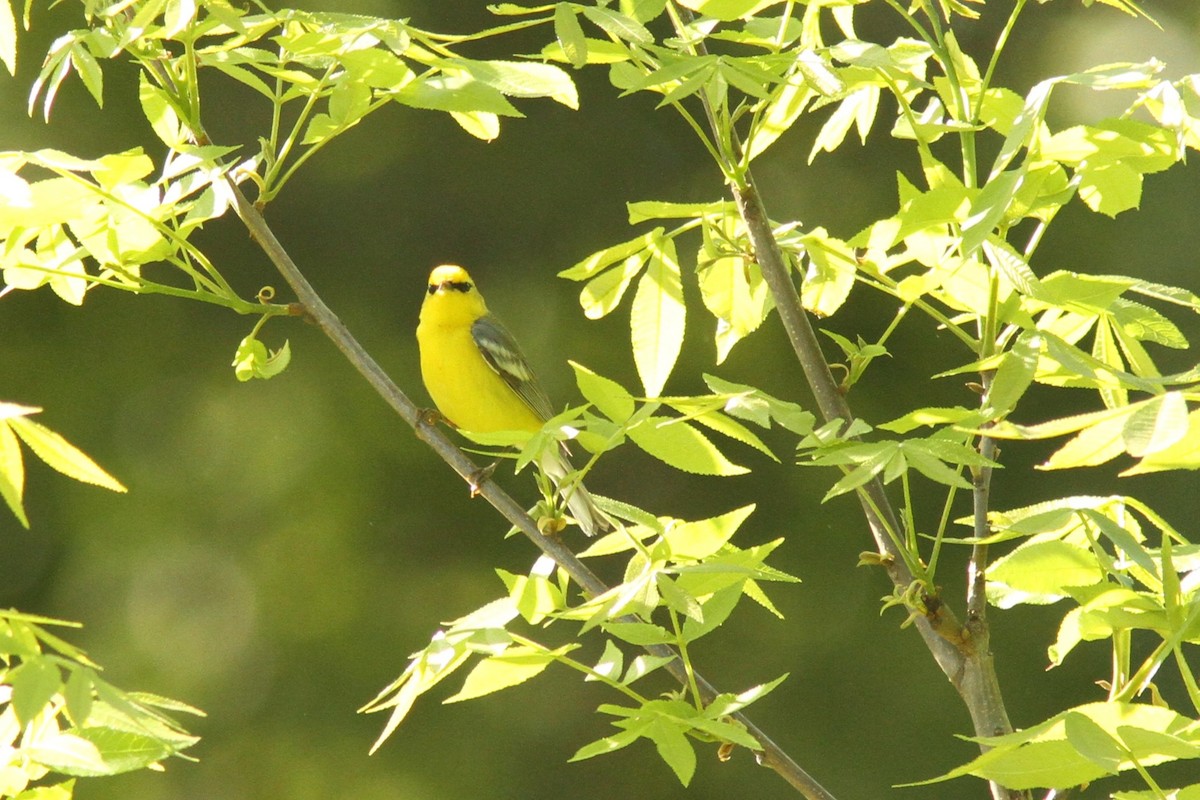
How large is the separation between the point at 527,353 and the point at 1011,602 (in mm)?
3160

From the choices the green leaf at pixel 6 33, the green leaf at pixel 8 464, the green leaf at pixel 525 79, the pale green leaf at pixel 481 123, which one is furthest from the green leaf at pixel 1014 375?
the green leaf at pixel 6 33

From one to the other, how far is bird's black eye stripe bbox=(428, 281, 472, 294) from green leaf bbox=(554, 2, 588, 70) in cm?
230

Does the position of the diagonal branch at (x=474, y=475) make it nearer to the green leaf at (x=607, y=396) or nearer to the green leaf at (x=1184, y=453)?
the green leaf at (x=607, y=396)

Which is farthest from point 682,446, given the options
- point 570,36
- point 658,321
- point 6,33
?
point 6,33

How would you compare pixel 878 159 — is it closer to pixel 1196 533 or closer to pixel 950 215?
pixel 1196 533

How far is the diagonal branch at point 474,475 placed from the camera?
1278mm

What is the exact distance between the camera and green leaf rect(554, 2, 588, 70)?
1088mm

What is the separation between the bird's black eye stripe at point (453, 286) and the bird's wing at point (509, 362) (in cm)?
15

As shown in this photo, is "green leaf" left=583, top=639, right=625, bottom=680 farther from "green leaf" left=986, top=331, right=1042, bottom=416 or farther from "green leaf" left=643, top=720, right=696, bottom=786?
"green leaf" left=986, top=331, right=1042, bottom=416

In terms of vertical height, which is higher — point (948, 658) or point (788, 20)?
point (788, 20)

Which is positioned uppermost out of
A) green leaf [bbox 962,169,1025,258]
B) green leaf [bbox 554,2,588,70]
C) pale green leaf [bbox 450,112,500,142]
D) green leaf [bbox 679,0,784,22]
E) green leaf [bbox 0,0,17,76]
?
green leaf [bbox 679,0,784,22]

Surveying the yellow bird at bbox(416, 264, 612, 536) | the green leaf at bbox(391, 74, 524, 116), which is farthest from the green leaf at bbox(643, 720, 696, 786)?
the yellow bird at bbox(416, 264, 612, 536)

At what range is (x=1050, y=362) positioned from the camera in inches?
45.2

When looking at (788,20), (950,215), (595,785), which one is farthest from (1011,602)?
(595,785)
